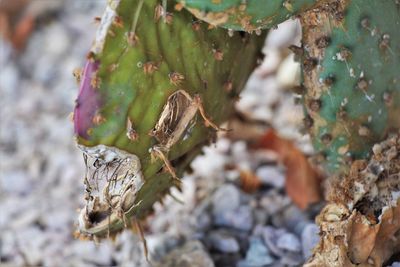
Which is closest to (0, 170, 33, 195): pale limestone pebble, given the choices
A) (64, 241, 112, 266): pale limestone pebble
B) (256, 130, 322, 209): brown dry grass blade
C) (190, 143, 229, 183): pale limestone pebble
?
(64, 241, 112, 266): pale limestone pebble

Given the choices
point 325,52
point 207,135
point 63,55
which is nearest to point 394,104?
point 325,52

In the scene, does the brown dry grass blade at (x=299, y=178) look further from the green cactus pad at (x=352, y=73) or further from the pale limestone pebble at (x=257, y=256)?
the green cactus pad at (x=352, y=73)

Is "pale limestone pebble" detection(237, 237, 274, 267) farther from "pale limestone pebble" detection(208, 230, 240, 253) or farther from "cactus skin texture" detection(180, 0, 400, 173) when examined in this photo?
"cactus skin texture" detection(180, 0, 400, 173)

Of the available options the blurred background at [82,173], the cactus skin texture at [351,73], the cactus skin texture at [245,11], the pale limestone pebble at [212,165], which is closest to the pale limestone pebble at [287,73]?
the blurred background at [82,173]

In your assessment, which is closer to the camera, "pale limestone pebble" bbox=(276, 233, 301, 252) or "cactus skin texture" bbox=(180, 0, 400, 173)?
"cactus skin texture" bbox=(180, 0, 400, 173)

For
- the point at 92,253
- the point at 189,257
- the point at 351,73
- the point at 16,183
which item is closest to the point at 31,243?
the point at 92,253

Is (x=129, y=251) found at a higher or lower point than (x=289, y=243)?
higher

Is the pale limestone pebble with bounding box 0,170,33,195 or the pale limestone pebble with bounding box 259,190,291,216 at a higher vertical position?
the pale limestone pebble with bounding box 0,170,33,195

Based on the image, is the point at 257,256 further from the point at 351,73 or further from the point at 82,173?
the point at 82,173
